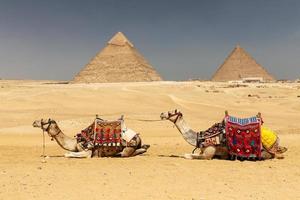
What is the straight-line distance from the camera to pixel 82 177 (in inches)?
276

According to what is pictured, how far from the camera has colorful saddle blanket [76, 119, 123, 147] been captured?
896 cm

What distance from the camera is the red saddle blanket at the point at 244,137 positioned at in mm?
8539

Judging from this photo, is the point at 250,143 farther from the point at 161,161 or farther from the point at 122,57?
the point at 122,57

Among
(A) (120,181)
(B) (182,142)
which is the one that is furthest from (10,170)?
(B) (182,142)

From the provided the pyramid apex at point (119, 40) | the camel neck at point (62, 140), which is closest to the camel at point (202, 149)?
the camel neck at point (62, 140)

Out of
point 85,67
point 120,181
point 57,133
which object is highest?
point 85,67

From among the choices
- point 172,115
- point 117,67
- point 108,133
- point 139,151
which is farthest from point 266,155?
→ point 117,67

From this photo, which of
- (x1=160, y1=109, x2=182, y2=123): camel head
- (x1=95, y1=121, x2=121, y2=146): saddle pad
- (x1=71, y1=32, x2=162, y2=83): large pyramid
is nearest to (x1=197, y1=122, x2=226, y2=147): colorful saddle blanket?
(x1=160, y1=109, x2=182, y2=123): camel head

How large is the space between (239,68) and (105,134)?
385 feet

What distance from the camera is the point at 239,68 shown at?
123000 mm

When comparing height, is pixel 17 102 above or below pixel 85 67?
below

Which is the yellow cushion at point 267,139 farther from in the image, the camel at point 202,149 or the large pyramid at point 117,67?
the large pyramid at point 117,67

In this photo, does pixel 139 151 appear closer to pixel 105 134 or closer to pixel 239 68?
pixel 105 134

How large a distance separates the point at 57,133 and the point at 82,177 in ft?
7.72
